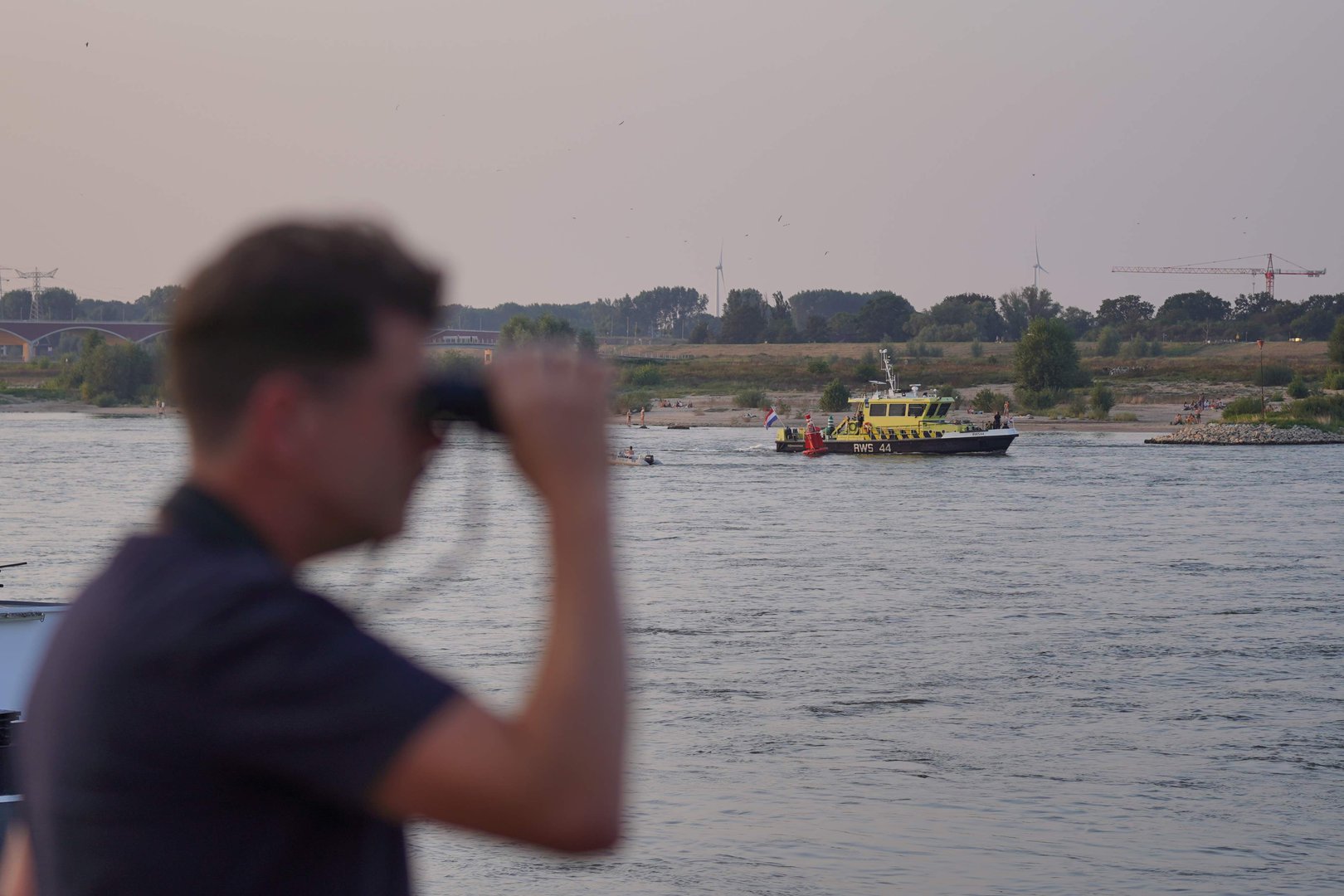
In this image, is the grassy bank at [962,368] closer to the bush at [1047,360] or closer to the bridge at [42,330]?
the bush at [1047,360]

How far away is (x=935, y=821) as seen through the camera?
11.8 metres

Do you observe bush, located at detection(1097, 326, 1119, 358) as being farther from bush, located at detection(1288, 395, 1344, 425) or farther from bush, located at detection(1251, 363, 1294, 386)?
bush, located at detection(1288, 395, 1344, 425)

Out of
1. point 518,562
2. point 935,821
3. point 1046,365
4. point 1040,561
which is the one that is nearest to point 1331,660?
point 935,821

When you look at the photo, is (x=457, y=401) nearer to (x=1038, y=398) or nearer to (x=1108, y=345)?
(x=1038, y=398)

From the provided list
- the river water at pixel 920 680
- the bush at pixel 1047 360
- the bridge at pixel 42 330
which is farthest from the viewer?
the bridge at pixel 42 330

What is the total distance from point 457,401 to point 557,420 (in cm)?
11

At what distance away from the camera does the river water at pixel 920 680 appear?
1067 centimetres

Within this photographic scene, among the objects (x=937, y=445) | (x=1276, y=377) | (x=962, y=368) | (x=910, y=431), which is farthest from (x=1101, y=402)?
(x=910, y=431)

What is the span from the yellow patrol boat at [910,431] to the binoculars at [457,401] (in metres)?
61.1

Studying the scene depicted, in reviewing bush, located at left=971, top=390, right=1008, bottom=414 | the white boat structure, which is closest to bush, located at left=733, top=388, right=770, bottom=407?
bush, located at left=971, top=390, right=1008, bottom=414

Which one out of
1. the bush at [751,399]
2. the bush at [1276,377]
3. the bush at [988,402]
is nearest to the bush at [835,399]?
the bush at [751,399]

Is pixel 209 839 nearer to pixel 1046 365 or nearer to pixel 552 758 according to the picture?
pixel 552 758

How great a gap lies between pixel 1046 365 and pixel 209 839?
Answer: 99536mm

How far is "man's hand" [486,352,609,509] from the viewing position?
152cm
